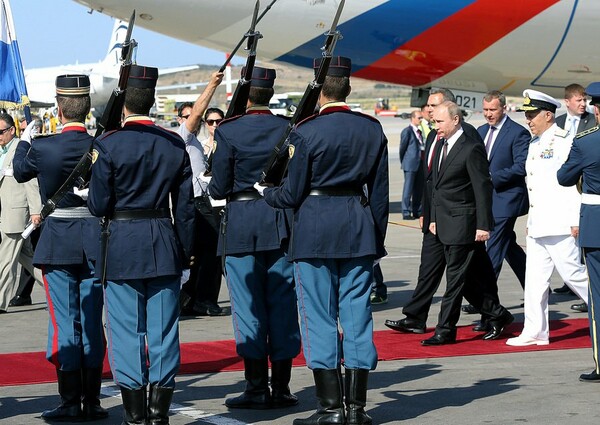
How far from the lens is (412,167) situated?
19.1 m

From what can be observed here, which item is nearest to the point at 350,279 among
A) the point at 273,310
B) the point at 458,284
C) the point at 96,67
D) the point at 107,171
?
the point at 273,310

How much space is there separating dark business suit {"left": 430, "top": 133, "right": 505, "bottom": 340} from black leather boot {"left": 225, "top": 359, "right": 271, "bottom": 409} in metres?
2.28

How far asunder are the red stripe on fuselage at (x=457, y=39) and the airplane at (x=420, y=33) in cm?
1

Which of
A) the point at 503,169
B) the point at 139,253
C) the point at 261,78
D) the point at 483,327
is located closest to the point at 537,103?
the point at 503,169

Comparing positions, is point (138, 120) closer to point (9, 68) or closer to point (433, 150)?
point (433, 150)

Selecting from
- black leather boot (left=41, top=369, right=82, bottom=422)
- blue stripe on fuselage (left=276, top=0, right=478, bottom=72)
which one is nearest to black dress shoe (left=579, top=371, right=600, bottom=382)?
black leather boot (left=41, top=369, right=82, bottom=422)

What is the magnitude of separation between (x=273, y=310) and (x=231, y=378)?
36.0 inches

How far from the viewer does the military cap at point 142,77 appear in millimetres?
6102

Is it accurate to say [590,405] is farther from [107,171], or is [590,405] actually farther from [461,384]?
[107,171]

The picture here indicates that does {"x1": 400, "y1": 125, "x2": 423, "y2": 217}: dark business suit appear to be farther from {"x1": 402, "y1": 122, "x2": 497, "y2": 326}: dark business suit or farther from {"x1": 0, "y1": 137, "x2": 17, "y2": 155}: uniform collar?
{"x1": 402, "y1": 122, "x2": 497, "y2": 326}: dark business suit

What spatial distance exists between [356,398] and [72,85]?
7.43 ft

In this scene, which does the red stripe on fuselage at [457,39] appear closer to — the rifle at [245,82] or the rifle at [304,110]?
the rifle at [245,82]

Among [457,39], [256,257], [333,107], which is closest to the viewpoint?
[333,107]

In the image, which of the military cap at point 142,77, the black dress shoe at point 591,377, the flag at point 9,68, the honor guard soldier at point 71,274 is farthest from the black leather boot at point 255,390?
the flag at point 9,68
